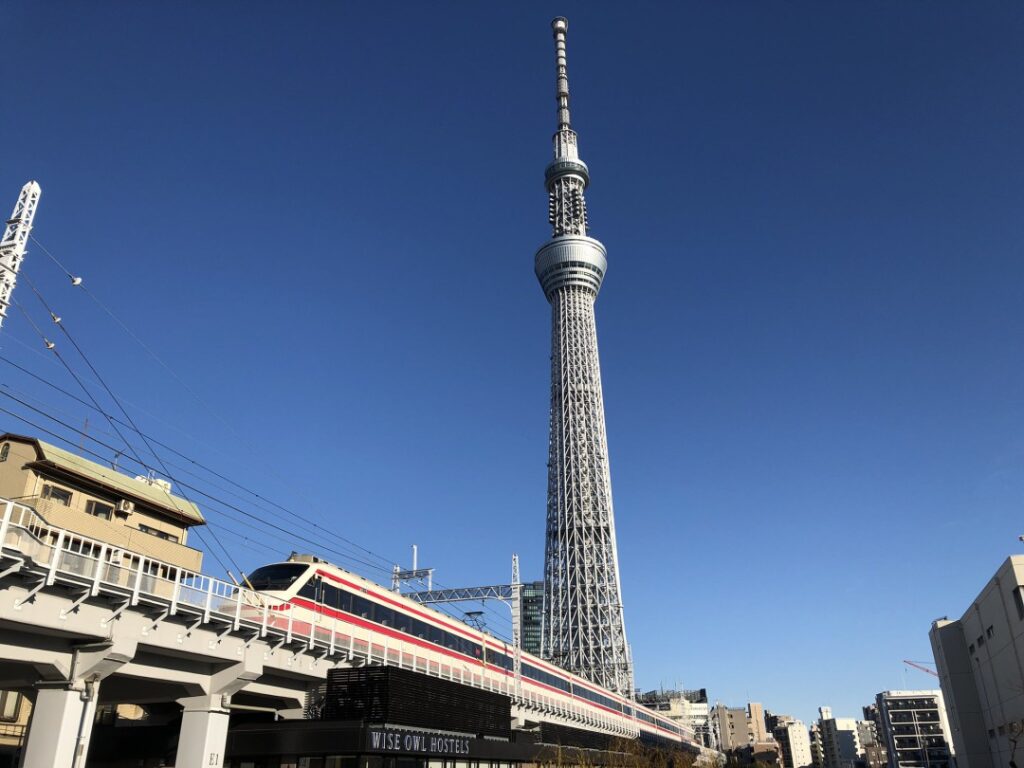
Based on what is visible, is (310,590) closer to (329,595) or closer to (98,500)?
(329,595)

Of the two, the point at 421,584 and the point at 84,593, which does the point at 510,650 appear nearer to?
the point at 421,584

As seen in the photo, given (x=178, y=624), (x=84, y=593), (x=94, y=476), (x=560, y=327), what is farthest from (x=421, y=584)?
(x=560, y=327)

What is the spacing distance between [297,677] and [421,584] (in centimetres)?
3187

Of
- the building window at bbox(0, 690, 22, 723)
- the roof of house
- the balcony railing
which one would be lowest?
the balcony railing

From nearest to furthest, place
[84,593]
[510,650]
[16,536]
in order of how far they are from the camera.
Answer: [16,536] < [84,593] < [510,650]

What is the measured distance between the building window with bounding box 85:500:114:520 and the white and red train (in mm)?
18584

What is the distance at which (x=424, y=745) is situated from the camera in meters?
32.1

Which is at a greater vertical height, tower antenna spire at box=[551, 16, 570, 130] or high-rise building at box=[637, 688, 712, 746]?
tower antenna spire at box=[551, 16, 570, 130]

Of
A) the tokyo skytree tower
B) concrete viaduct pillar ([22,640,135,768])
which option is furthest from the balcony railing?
the tokyo skytree tower

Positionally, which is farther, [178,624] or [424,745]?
[424,745]

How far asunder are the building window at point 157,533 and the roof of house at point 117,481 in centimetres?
142

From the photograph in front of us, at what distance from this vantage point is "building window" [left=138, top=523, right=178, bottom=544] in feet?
166

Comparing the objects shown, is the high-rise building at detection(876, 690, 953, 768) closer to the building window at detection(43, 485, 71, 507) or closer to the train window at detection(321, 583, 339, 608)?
the train window at detection(321, 583, 339, 608)

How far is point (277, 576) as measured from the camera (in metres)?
34.1
